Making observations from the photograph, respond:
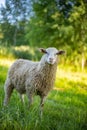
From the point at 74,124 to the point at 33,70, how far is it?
1536 mm

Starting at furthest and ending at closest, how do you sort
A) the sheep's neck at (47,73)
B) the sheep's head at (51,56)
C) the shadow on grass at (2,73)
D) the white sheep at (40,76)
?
the shadow on grass at (2,73)
the sheep's neck at (47,73)
the white sheep at (40,76)
the sheep's head at (51,56)

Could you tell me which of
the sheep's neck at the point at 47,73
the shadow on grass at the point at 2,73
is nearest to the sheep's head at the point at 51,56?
the sheep's neck at the point at 47,73

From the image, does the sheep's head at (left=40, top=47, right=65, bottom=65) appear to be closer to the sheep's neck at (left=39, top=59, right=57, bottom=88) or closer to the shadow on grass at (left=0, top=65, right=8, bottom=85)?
the sheep's neck at (left=39, top=59, right=57, bottom=88)

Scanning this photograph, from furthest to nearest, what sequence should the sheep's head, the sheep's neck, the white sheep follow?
the sheep's neck < the white sheep < the sheep's head

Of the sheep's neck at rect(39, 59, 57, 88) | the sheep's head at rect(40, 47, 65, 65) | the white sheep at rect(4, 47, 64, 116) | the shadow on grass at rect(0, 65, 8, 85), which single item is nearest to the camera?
the sheep's head at rect(40, 47, 65, 65)

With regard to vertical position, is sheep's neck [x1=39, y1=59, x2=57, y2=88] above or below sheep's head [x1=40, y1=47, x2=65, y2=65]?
below

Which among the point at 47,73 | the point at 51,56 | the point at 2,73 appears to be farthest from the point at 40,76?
the point at 2,73

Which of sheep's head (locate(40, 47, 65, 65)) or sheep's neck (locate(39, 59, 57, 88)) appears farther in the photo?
sheep's neck (locate(39, 59, 57, 88))

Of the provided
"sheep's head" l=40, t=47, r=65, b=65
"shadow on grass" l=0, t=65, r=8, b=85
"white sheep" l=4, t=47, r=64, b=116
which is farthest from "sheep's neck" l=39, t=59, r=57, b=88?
"shadow on grass" l=0, t=65, r=8, b=85

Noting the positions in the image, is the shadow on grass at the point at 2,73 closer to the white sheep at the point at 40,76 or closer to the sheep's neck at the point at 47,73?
the white sheep at the point at 40,76

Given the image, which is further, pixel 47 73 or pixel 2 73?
pixel 2 73

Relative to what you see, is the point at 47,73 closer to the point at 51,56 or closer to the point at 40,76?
the point at 40,76

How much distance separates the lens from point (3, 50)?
22781 mm

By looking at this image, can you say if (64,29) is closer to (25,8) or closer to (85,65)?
(85,65)
